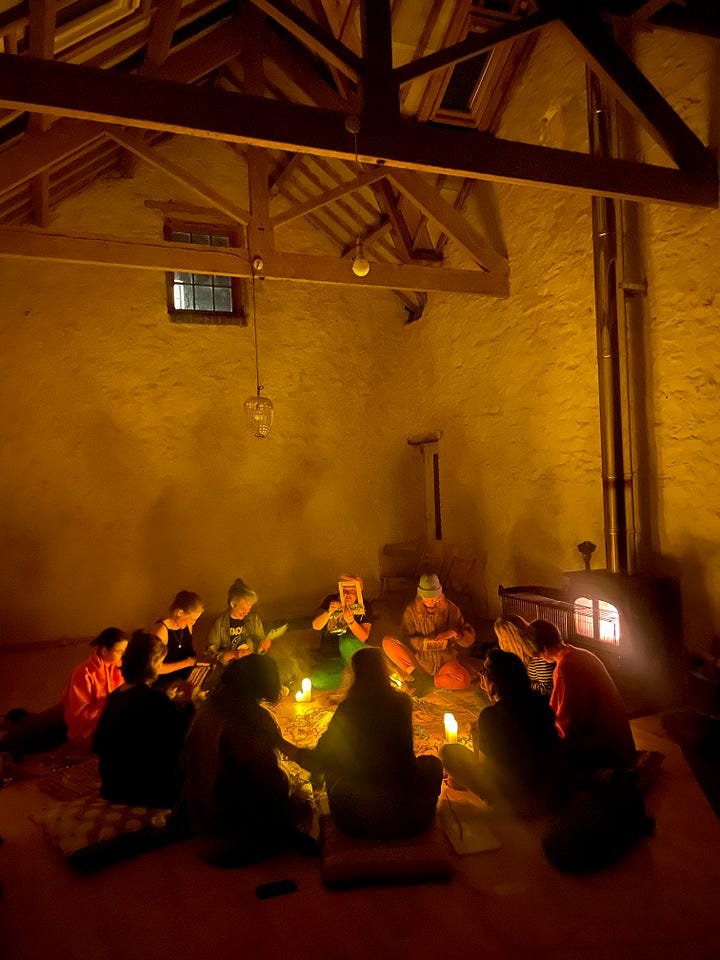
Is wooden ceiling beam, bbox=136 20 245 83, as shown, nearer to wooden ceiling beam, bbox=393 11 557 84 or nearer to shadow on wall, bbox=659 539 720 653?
wooden ceiling beam, bbox=393 11 557 84

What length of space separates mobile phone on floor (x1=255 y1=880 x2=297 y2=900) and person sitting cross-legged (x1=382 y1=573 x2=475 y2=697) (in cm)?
259

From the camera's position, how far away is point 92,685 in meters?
4.19

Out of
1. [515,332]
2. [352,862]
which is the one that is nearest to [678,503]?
[515,332]

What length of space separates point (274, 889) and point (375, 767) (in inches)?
27.0

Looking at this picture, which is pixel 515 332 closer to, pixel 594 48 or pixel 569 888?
pixel 594 48

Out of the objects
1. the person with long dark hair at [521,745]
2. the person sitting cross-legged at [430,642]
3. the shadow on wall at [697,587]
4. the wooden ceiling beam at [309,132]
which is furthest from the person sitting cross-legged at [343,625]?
the wooden ceiling beam at [309,132]

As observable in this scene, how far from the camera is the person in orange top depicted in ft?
13.7

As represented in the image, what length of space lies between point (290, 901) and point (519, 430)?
5.37 metres

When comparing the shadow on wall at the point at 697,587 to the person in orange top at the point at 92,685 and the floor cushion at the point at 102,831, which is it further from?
the person in orange top at the point at 92,685

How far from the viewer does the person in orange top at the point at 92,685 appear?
13.7 ft

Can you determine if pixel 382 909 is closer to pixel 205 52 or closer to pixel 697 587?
pixel 697 587

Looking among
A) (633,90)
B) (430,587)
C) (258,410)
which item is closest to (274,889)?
(430,587)

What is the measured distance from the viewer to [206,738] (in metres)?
2.96

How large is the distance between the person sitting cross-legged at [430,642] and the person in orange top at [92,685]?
7.63 ft
